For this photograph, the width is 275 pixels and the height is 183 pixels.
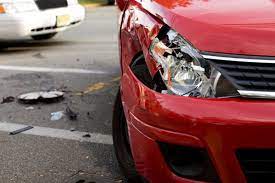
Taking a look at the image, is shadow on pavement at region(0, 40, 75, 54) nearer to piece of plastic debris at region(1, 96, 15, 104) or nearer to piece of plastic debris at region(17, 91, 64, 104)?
piece of plastic debris at region(1, 96, 15, 104)

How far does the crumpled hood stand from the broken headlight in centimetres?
6

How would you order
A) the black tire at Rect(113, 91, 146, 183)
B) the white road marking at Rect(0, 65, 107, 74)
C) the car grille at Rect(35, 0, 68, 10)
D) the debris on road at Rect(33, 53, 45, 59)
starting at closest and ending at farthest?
1. the black tire at Rect(113, 91, 146, 183)
2. the white road marking at Rect(0, 65, 107, 74)
3. the debris on road at Rect(33, 53, 45, 59)
4. the car grille at Rect(35, 0, 68, 10)

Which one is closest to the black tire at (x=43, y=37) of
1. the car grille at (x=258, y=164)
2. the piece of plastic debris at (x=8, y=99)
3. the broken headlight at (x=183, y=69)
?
the piece of plastic debris at (x=8, y=99)

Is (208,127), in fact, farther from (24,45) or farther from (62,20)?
(24,45)

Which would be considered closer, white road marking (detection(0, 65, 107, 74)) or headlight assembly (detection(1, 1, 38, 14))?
white road marking (detection(0, 65, 107, 74))

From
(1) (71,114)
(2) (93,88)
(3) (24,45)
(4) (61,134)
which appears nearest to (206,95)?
(4) (61,134)

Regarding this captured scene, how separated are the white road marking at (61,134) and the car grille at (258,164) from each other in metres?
2.11

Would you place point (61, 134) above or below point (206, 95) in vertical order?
below

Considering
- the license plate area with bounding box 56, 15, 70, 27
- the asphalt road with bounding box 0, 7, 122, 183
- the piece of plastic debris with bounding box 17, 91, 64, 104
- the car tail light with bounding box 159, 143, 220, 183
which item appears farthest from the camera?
Result: the license plate area with bounding box 56, 15, 70, 27

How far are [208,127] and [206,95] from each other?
19cm

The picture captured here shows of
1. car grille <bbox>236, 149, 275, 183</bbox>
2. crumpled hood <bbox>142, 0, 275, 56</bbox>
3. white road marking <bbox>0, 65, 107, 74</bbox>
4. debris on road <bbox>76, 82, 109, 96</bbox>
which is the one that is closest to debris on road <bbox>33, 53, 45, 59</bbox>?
white road marking <bbox>0, 65, 107, 74</bbox>

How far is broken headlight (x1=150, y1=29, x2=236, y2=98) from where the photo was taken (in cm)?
267

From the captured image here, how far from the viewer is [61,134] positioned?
4.88 m

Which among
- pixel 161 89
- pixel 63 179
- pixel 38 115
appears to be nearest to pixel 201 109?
pixel 161 89
